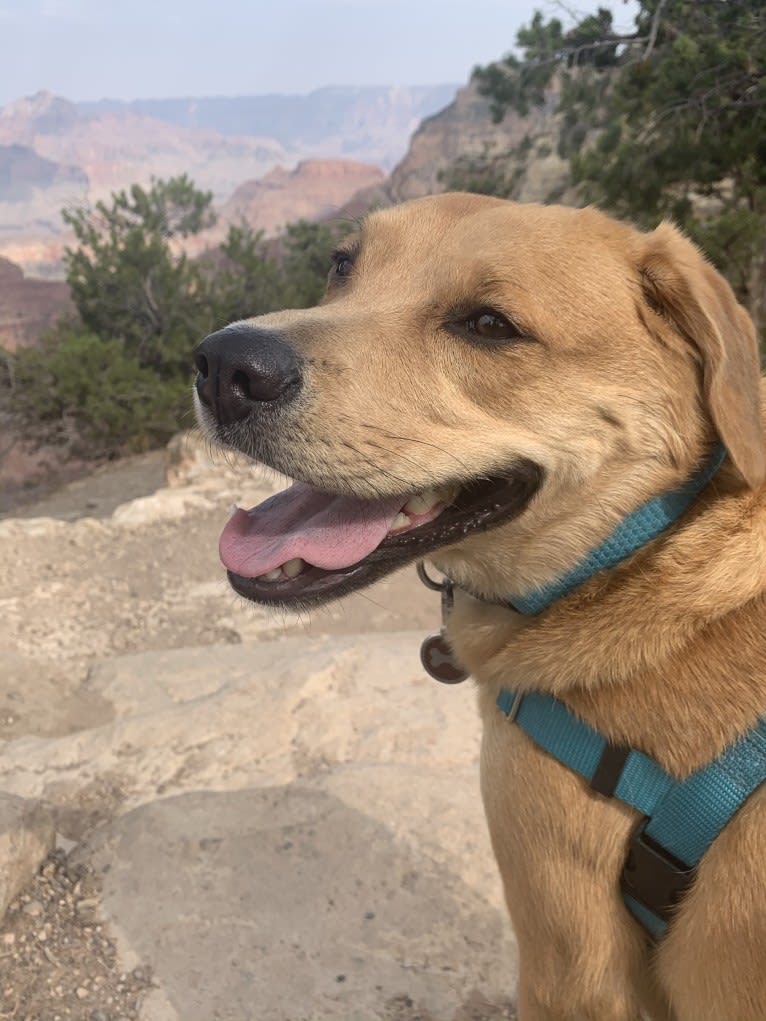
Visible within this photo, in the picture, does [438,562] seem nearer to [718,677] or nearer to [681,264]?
[718,677]

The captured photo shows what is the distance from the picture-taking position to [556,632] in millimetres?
2133

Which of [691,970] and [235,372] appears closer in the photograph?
[691,970]

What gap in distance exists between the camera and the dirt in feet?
9.59

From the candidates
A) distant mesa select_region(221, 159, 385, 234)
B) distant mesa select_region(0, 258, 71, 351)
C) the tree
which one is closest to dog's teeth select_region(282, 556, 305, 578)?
the tree

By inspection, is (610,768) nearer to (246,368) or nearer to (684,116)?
(246,368)

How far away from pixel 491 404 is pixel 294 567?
685 mm

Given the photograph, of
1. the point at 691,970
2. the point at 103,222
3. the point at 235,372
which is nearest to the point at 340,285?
the point at 235,372

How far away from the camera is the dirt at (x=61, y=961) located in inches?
115

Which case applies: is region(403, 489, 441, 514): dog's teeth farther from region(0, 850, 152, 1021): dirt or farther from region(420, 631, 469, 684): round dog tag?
region(0, 850, 152, 1021): dirt

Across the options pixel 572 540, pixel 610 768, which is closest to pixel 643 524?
pixel 572 540

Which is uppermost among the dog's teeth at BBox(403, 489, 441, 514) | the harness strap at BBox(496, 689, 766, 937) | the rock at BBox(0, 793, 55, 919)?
the dog's teeth at BBox(403, 489, 441, 514)

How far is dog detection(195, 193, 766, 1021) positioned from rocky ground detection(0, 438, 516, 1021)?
0.61 m

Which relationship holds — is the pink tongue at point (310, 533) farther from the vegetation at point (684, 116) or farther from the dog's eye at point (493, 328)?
the vegetation at point (684, 116)

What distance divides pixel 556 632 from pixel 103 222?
2934 cm
